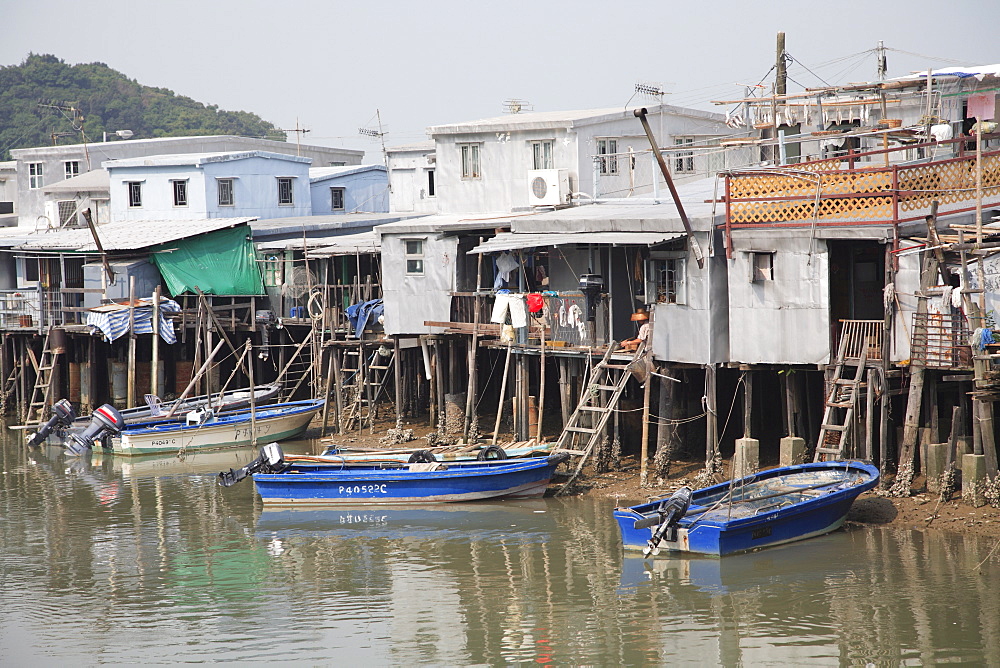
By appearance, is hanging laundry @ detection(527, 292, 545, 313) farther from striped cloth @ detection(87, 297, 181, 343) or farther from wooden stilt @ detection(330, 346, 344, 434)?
striped cloth @ detection(87, 297, 181, 343)

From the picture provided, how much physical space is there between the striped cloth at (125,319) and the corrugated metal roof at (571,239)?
13.1 m

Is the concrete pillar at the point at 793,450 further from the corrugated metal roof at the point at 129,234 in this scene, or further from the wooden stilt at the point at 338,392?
the corrugated metal roof at the point at 129,234

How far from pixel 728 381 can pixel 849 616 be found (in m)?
8.37

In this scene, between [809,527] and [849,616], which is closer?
[849,616]

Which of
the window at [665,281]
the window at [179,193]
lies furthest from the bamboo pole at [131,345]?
the window at [665,281]

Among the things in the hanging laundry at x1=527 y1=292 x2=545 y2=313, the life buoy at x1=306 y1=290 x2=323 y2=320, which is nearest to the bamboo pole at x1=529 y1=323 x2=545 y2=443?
the hanging laundry at x1=527 y1=292 x2=545 y2=313

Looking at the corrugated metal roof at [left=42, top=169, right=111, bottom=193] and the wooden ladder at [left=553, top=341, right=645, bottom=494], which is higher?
the corrugated metal roof at [left=42, top=169, right=111, bottom=193]

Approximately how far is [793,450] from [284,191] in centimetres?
2554

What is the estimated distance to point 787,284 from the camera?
21.8 meters

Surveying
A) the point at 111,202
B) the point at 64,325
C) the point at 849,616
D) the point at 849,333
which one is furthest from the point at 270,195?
the point at 849,616

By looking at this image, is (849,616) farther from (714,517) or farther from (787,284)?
(787,284)

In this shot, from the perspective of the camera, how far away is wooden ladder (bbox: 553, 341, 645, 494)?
23688mm

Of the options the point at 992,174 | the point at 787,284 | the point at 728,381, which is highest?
the point at 992,174

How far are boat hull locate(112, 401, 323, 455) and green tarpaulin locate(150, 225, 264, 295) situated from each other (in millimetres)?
5921
